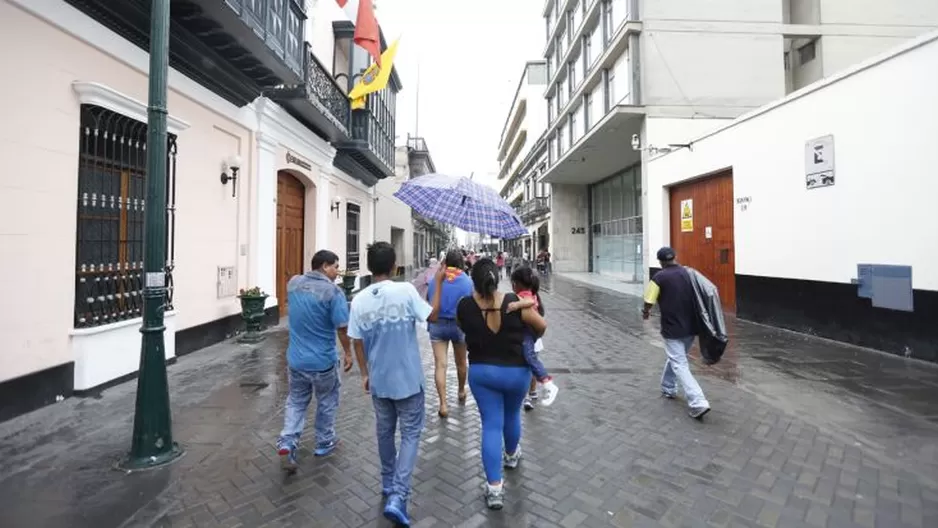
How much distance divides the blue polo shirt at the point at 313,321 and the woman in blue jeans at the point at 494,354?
113 centimetres

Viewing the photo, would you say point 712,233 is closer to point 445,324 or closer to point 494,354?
point 445,324

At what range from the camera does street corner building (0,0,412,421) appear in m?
4.44

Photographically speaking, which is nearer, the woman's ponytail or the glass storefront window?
the woman's ponytail

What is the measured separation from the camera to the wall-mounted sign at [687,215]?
1284cm

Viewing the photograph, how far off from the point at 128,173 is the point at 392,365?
519 centimetres

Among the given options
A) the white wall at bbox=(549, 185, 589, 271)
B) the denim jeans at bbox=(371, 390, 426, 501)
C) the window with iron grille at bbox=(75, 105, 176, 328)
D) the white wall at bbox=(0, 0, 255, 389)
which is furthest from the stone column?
the white wall at bbox=(549, 185, 589, 271)

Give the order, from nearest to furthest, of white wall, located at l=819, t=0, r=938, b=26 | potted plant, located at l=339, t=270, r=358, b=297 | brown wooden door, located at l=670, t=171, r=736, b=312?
brown wooden door, located at l=670, t=171, r=736, b=312, potted plant, located at l=339, t=270, r=358, b=297, white wall, located at l=819, t=0, r=938, b=26

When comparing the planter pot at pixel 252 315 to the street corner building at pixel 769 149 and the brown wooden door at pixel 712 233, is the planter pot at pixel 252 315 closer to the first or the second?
the street corner building at pixel 769 149

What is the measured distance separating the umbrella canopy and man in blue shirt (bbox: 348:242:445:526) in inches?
54.9

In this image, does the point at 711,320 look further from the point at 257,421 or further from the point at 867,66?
the point at 867,66

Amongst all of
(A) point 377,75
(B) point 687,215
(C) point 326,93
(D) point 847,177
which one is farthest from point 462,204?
(B) point 687,215

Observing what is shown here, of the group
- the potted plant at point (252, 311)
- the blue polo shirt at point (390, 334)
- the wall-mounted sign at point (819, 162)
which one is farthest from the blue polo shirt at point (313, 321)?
the wall-mounted sign at point (819, 162)

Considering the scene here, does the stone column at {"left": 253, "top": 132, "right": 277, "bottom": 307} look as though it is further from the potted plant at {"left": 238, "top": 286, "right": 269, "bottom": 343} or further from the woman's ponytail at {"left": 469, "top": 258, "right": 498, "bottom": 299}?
the woman's ponytail at {"left": 469, "top": 258, "right": 498, "bottom": 299}

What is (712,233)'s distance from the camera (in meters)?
11.9
